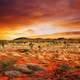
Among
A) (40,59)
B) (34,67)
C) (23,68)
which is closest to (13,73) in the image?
(23,68)

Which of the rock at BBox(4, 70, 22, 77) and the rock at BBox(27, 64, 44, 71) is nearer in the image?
the rock at BBox(4, 70, 22, 77)

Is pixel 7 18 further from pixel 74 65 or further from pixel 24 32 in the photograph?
pixel 74 65

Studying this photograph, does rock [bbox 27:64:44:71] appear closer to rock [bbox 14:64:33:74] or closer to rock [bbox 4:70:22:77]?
rock [bbox 14:64:33:74]

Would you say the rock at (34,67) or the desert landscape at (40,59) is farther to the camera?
the rock at (34,67)

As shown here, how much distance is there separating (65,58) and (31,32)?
1.21 metres

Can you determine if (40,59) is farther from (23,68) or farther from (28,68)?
(23,68)

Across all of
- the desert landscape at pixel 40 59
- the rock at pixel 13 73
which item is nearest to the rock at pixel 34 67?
the desert landscape at pixel 40 59

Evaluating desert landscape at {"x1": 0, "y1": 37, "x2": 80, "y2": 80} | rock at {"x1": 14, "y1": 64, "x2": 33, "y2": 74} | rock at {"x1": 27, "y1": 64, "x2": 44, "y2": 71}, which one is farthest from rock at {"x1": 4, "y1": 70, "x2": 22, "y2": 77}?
rock at {"x1": 27, "y1": 64, "x2": 44, "y2": 71}

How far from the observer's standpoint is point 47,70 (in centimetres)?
682

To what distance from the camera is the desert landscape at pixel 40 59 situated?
670 centimetres

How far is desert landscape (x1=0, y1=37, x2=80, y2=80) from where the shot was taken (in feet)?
22.0

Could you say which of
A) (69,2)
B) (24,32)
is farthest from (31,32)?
(69,2)

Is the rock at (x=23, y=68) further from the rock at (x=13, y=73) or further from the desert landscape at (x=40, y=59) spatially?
the rock at (x=13, y=73)

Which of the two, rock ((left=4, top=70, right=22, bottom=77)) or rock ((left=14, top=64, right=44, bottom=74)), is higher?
rock ((left=14, top=64, right=44, bottom=74))
